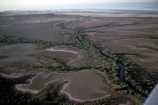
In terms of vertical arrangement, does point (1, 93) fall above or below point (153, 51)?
below

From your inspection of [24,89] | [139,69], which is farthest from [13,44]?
[139,69]

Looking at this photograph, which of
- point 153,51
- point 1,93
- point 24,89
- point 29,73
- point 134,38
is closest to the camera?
point 1,93

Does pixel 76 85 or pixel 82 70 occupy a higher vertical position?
pixel 82 70

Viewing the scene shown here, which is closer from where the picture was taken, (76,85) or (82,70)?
(76,85)

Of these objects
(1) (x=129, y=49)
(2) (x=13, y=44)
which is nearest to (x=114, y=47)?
(1) (x=129, y=49)

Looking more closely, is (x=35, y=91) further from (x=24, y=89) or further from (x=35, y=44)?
(x=35, y=44)

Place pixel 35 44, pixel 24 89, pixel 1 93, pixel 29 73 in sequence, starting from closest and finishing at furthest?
pixel 1 93 < pixel 24 89 < pixel 29 73 < pixel 35 44

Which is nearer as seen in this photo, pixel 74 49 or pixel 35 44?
pixel 74 49
